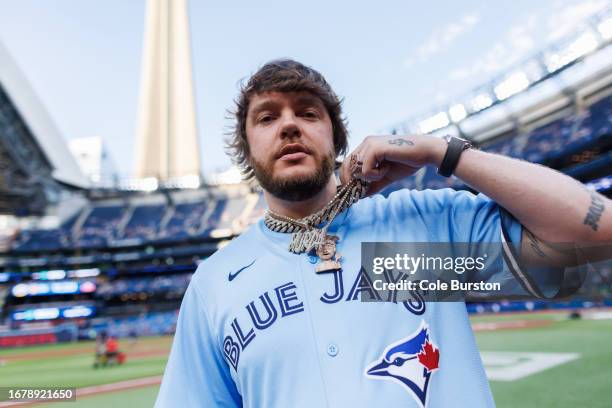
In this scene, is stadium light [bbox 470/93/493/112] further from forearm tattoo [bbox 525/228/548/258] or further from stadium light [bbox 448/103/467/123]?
forearm tattoo [bbox 525/228/548/258]

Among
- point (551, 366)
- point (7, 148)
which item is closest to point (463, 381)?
point (551, 366)

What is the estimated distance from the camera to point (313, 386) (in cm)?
128

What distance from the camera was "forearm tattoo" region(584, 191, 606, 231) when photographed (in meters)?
1.21

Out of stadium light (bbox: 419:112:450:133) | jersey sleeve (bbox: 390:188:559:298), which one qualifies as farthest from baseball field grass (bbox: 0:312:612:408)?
stadium light (bbox: 419:112:450:133)

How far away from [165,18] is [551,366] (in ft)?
306

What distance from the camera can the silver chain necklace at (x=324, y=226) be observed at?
1.52m

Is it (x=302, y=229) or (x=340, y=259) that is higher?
(x=302, y=229)

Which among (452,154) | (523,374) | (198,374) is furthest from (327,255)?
(523,374)

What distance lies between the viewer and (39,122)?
1692 inches

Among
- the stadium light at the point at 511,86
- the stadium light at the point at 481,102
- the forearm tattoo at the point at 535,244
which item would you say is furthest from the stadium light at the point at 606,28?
the forearm tattoo at the point at 535,244

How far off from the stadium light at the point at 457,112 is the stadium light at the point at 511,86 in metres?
3.07

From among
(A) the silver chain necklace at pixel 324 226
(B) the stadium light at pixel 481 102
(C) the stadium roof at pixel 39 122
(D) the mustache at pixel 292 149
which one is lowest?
(A) the silver chain necklace at pixel 324 226

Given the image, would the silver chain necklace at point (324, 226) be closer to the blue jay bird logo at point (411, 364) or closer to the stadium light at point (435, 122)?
the blue jay bird logo at point (411, 364)

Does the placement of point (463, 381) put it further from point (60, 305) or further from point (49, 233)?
point (49, 233)
